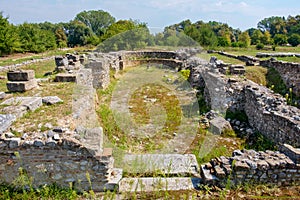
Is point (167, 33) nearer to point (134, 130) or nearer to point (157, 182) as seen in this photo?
point (134, 130)

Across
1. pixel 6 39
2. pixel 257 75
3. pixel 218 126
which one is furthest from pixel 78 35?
pixel 218 126

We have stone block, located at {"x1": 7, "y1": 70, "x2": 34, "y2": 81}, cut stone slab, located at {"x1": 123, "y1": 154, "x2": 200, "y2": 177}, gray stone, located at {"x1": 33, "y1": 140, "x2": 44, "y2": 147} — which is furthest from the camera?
stone block, located at {"x1": 7, "y1": 70, "x2": 34, "y2": 81}

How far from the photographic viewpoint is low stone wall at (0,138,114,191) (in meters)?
4.51

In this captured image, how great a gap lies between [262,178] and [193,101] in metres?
6.72

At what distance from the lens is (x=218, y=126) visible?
26.3ft

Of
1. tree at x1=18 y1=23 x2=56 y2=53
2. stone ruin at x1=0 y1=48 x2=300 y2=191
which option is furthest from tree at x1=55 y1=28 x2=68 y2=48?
stone ruin at x1=0 y1=48 x2=300 y2=191

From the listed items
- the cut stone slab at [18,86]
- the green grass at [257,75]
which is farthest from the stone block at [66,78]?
the green grass at [257,75]

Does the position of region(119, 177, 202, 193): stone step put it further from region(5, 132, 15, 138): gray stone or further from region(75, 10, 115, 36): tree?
region(75, 10, 115, 36): tree

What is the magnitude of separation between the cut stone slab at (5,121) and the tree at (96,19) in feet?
185

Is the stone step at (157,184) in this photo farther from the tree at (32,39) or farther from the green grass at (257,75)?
the tree at (32,39)

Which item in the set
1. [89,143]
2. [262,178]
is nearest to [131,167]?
[89,143]

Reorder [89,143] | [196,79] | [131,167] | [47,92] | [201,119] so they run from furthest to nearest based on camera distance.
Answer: [196,79], [201,119], [47,92], [131,167], [89,143]

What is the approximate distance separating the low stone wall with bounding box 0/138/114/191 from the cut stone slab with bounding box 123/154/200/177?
99 centimetres

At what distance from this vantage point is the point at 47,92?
827cm
